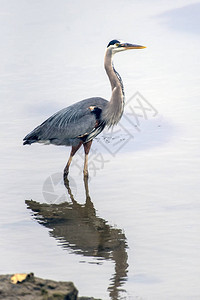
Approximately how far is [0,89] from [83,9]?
661 centimetres

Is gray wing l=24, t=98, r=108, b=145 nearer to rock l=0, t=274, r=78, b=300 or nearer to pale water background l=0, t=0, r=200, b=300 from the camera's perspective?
pale water background l=0, t=0, r=200, b=300

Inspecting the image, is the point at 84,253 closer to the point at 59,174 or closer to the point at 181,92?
the point at 59,174

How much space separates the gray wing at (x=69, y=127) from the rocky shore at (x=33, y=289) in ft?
20.2

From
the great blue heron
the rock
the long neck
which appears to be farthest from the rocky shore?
the long neck

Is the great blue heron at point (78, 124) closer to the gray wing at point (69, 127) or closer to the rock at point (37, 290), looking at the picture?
the gray wing at point (69, 127)

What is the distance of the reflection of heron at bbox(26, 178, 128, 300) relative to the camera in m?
9.22

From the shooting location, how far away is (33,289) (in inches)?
270

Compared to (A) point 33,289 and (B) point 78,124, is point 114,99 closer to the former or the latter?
(B) point 78,124

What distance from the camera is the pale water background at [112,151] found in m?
9.09

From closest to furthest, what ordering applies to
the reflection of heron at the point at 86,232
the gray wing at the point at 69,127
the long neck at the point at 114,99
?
the reflection of heron at the point at 86,232, the gray wing at the point at 69,127, the long neck at the point at 114,99

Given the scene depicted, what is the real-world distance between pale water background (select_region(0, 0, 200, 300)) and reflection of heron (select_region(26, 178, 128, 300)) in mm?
29

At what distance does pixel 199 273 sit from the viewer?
8695 millimetres

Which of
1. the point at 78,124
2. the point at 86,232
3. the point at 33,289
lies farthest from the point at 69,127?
the point at 33,289

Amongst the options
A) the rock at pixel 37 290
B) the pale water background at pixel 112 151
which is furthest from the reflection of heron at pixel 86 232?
the rock at pixel 37 290
